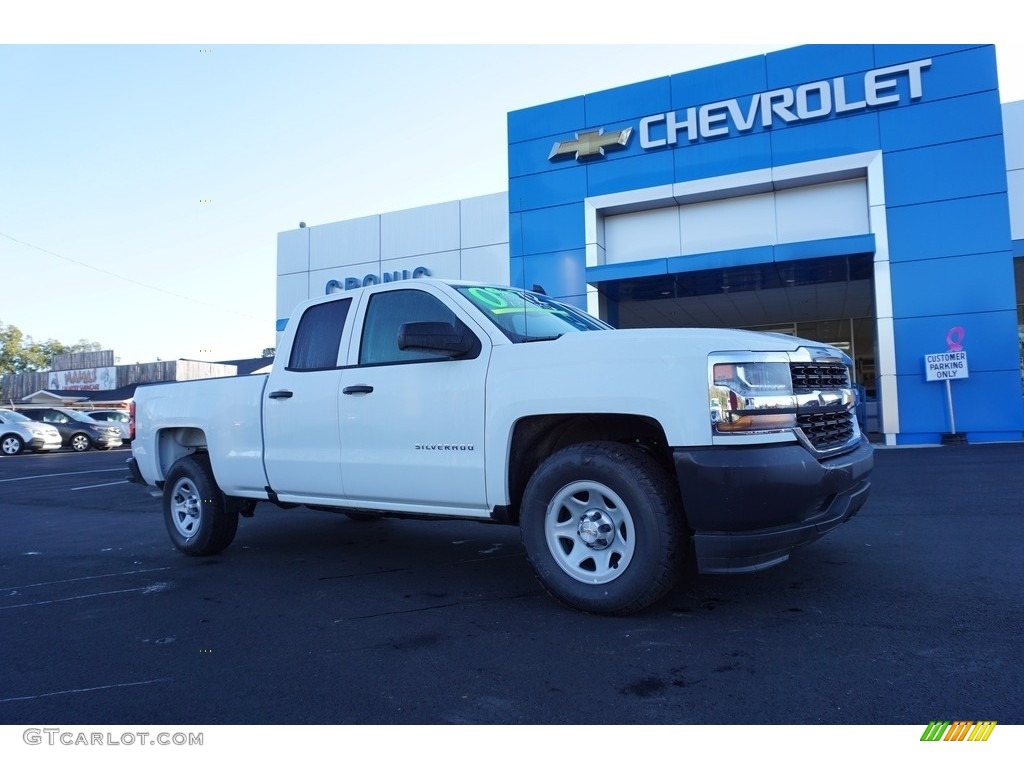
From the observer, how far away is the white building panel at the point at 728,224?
1587cm

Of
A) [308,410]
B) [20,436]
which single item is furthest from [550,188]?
[20,436]

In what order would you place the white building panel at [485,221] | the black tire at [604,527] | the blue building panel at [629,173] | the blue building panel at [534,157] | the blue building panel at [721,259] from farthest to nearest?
1. the white building panel at [485,221]
2. the blue building panel at [534,157]
3. the blue building panel at [629,173]
4. the blue building panel at [721,259]
5. the black tire at [604,527]

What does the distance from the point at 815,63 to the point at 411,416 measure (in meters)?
14.9

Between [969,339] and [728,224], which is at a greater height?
[728,224]

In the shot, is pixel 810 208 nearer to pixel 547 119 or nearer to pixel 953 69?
pixel 953 69

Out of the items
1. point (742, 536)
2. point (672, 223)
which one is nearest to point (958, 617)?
point (742, 536)

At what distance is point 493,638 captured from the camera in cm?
345

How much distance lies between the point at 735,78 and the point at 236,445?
14816 mm

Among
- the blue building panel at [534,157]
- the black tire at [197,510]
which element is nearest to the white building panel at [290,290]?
the blue building panel at [534,157]

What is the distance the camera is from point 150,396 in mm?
6152

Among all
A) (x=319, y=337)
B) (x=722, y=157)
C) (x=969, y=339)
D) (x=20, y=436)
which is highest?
(x=722, y=157)

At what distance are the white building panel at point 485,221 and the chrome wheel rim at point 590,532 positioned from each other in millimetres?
15696

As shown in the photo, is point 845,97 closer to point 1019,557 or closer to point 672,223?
point 672,223

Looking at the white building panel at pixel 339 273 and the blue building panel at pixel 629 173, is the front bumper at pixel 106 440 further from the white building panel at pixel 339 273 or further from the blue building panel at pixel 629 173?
the blue building panel at pixel 629 173
